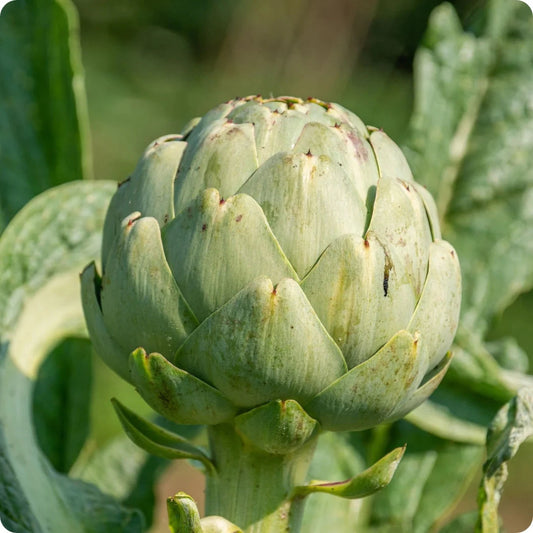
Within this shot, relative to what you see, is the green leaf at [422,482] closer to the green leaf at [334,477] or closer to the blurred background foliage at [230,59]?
the green leaf at [334,477]

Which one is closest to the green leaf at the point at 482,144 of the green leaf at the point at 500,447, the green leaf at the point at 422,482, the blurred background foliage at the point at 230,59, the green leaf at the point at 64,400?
the green leaf at the point at 422,482

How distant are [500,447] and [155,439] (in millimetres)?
232

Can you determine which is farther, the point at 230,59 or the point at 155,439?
the point at 230,59

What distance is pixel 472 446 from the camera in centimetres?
87

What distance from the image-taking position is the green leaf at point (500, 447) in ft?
2.09

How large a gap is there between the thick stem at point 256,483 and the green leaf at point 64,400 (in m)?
0.30

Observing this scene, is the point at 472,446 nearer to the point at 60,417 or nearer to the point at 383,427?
the point at 383,427

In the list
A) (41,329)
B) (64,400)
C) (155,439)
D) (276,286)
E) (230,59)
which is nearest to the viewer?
(276,286)

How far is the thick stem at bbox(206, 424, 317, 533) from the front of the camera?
0.61 m

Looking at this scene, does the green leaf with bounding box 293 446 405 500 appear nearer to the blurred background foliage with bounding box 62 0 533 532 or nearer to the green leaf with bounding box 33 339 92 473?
the green leaf with bounding box 33 339 92 473

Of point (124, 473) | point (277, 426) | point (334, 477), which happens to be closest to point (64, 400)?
point (124, 473)

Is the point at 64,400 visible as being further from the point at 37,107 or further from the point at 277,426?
the point at 277,426

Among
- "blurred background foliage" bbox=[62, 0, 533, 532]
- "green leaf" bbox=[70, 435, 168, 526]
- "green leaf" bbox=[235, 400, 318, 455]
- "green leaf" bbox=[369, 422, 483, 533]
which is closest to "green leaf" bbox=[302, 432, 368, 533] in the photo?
"green leaf" bbox=[369, 422, 483, 533]

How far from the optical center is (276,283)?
1.75 feet
